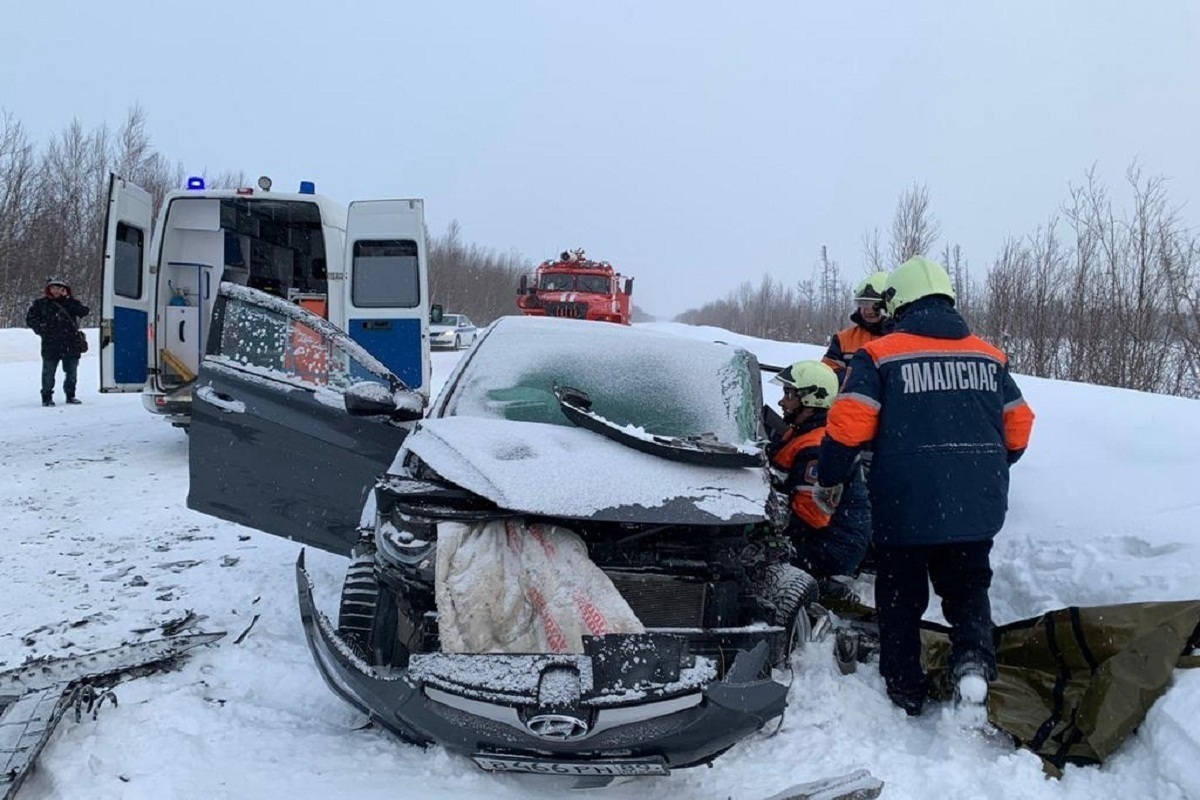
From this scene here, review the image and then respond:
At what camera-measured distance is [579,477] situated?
2.93 m

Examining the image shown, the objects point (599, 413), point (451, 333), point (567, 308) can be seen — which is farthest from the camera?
point (451, 333)

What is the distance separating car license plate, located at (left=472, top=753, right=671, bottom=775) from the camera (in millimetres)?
2396

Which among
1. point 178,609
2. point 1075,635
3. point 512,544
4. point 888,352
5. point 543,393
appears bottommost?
point 178,609

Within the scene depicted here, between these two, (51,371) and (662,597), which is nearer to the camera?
(662,597)

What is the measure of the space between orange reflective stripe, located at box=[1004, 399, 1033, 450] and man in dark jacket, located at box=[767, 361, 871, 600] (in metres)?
0.85

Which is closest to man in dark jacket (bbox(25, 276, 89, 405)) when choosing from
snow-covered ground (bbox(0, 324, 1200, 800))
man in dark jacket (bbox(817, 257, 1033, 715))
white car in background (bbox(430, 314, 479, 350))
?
snow-covered ground (bbox(0, 324, 1200, 800))

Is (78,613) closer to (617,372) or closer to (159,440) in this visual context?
(617,372)

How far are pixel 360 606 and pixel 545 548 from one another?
846mm

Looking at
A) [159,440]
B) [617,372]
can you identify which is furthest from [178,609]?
[159,440]

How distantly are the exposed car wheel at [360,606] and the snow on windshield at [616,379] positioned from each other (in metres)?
0.83

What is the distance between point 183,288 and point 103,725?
7.10 meters

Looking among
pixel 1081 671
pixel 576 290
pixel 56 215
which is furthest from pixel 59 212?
pixel 1081 671

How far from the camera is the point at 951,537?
320 cm

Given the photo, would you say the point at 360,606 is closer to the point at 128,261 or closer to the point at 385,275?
the point at 385,275
